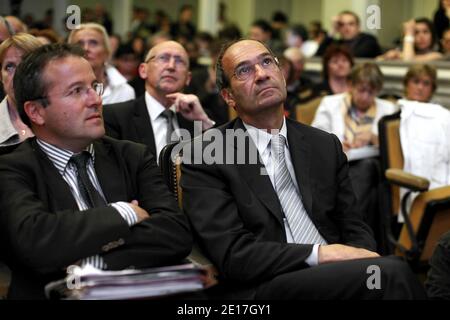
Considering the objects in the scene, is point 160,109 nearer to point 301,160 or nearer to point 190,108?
point 190,108

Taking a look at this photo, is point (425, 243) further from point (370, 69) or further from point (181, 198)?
point (181, 198)

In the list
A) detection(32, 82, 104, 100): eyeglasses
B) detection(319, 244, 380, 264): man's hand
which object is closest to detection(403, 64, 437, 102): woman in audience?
detection(319, 244, 380, 264): man's hand

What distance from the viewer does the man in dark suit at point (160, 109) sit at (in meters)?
2.97

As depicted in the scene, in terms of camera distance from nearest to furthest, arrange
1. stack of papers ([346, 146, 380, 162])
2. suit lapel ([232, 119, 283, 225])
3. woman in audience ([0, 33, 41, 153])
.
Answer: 1. suit lapel ([232, 119, 283, 225])
2. woman in audience ([0, 33, 41, 153])
3. stack of papers ([346, 146, 380, 162])

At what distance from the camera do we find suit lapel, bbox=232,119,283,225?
2.01 metres

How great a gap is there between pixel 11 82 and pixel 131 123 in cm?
65

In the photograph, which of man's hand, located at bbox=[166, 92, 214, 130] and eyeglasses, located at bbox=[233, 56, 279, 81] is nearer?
eyeglasses, located at bbox=[233, 56, 279, 81]

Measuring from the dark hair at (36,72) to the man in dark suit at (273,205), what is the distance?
0.50 m

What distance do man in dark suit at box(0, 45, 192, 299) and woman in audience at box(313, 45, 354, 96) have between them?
325cm

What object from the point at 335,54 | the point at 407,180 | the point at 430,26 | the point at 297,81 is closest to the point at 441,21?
the point at 430,26

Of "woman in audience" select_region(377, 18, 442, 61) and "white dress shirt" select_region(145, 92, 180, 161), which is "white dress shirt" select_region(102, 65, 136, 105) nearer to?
"white dress shirt" select_region(145, 92, 180, 161)

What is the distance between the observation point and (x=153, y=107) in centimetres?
315

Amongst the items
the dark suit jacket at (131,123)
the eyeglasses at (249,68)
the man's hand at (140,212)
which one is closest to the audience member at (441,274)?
the eyeglasses at (249,68)

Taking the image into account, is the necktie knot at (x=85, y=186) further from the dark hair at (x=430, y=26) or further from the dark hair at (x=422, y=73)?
the dark hair at (x=430, y=26)
